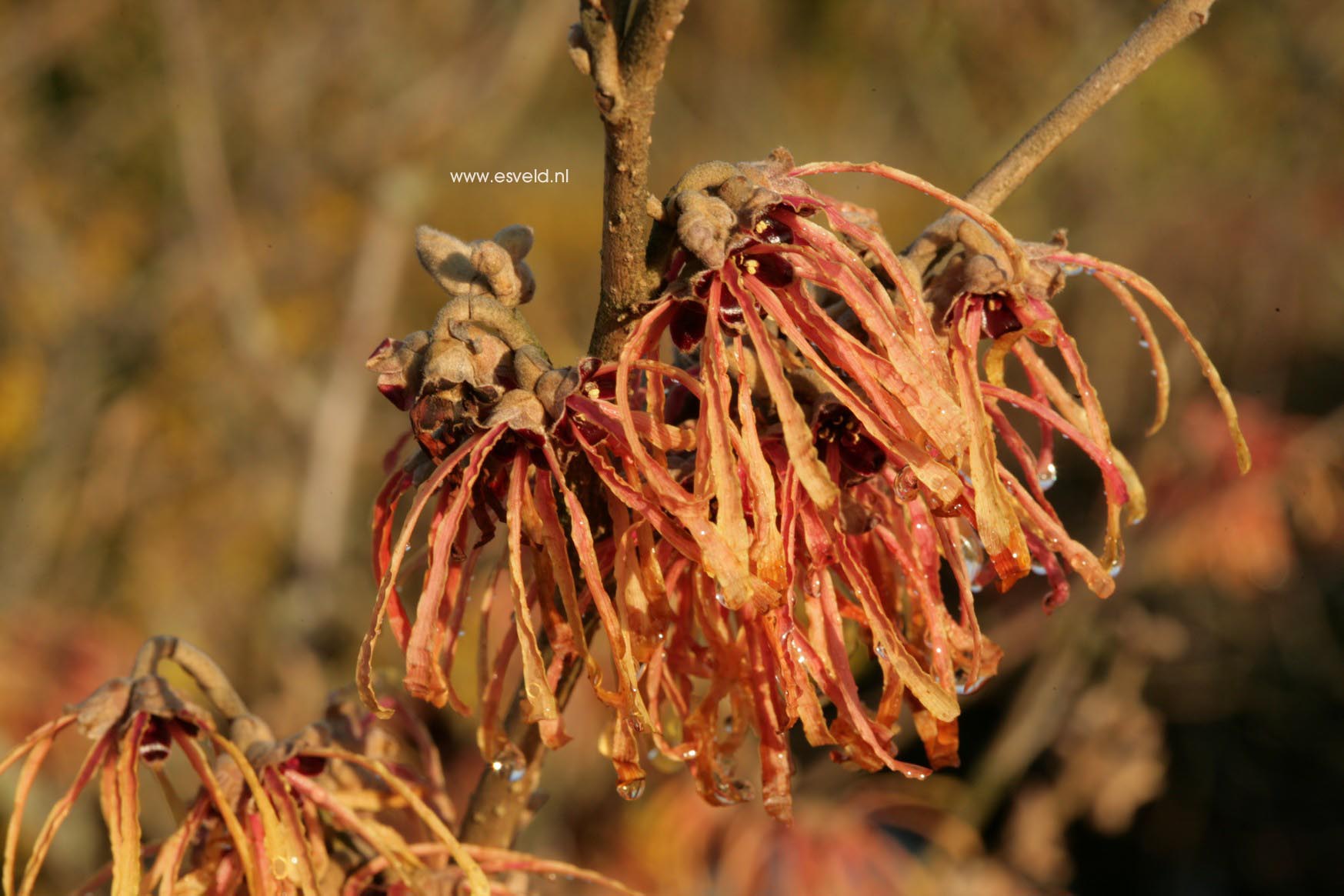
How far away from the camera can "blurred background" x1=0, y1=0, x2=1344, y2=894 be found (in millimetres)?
3291

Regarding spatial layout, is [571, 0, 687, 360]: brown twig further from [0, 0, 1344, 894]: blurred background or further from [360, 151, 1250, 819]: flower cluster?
[0, 0, 1344, 894]: blurred background

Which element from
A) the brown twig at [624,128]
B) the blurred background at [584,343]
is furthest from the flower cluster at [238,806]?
the blurred background at [584,343]

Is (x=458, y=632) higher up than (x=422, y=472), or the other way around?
(x=422, y=472)

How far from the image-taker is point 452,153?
15.6 ft

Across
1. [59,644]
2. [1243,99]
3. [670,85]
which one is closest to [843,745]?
[59,644]

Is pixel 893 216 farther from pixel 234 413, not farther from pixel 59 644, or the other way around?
pixel 59 644

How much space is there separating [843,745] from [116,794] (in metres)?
0.62

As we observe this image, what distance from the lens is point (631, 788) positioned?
0.90m

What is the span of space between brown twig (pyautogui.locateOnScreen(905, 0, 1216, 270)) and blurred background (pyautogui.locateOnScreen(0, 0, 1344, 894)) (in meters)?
1.99

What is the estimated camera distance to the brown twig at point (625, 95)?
2.51 ft

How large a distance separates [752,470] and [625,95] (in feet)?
0.86

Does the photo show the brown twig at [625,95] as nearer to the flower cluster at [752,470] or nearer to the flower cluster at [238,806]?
the flower cluster at [752,470]

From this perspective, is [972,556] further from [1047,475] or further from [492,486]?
[492,486]

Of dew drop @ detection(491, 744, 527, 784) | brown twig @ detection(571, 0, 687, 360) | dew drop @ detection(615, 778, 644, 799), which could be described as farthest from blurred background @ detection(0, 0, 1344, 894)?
brown twig @ detection(571, 0, 687, 360)
